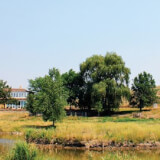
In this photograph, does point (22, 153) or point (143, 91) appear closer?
point (22, 153)

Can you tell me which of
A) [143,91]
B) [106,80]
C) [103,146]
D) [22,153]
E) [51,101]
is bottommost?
[103,146]

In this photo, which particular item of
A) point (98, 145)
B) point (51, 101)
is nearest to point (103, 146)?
point (98, 145)

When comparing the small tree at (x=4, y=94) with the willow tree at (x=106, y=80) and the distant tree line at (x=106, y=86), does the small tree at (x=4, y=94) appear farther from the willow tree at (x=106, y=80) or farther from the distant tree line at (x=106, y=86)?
the willow tree at (x=106, y=80)

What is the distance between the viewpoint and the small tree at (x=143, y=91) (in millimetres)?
68625

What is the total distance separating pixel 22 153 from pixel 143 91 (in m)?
56.6

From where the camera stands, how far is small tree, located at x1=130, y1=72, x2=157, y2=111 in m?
68.6

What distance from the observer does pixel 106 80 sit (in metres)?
65.6

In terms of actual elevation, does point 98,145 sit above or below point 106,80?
below

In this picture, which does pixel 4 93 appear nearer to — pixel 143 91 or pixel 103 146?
pixel 143 91

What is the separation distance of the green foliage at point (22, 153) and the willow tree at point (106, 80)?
4790cm

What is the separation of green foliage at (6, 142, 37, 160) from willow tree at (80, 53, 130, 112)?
47.9 m

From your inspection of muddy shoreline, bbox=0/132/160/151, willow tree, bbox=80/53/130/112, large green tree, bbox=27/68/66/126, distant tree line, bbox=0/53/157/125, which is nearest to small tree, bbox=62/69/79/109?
distant tree line, bbox=0/53/157/125

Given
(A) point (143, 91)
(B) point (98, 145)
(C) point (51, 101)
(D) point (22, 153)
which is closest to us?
(D) point (22, 153)

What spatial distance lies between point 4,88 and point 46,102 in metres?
38.3
